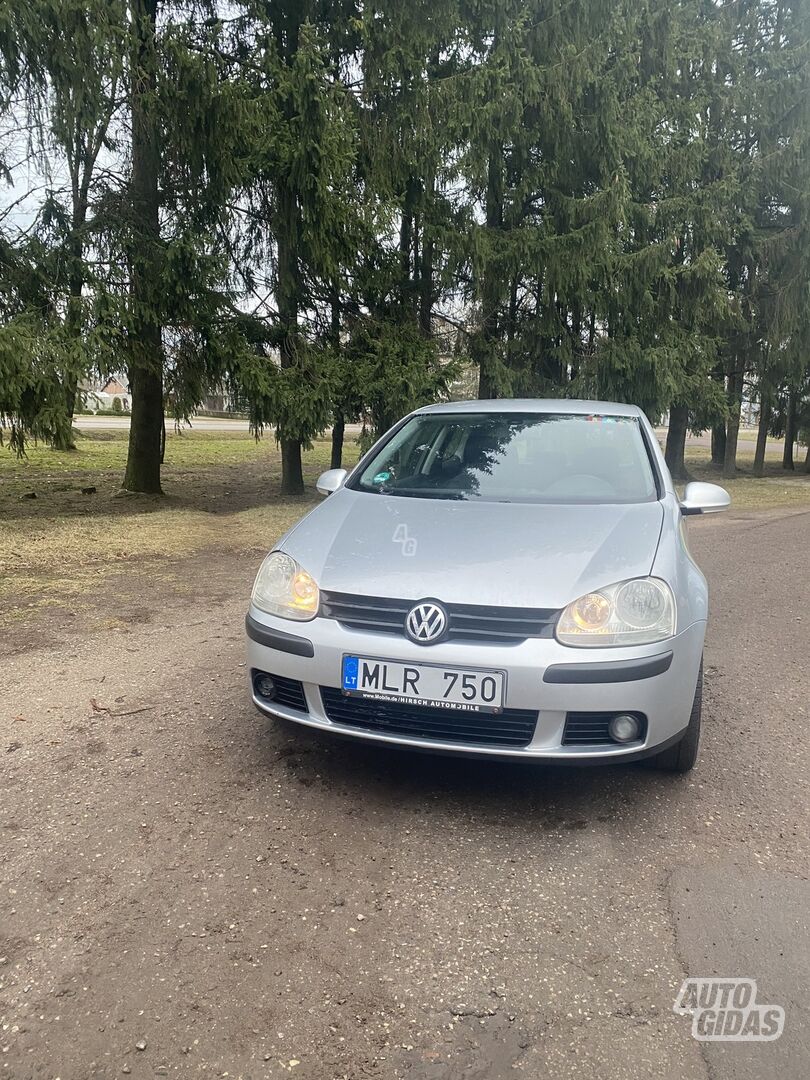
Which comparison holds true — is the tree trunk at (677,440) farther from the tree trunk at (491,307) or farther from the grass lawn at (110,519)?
the grass lawn at (110,519)

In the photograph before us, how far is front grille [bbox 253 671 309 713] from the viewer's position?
3.21 metres

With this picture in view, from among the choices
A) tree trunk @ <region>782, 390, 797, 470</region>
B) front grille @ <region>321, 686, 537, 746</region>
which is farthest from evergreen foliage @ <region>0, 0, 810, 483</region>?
tree trunk @ <region>782, 390, 797, 470</region>

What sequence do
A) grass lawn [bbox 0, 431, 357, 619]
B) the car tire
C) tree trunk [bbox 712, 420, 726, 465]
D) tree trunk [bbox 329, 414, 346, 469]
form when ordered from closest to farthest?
the car tire, grass lawn [bbox 0, 431, 357, 619], tree trunk [bbox 329, 414, 346, 469], tree trunk [bbox 712, 420, 726, 465]

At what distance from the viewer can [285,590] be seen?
335 cm

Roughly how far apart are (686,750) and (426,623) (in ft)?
4.28

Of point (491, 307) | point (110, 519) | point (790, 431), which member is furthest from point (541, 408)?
point (790, 431)

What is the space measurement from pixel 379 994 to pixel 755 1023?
0.96 meters

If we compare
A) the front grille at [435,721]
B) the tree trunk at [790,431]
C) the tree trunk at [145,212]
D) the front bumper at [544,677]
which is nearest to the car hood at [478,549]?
the front bumper at [544,677]

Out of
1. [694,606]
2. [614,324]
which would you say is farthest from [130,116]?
[694,606]

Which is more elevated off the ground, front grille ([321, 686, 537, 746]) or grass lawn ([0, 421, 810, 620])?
front grille ([321, 686, 537, 746])

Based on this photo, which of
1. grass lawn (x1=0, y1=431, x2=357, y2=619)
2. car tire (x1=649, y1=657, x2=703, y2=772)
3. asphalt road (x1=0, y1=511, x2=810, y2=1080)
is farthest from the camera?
grass lawn (x1=0, y1=431, x2=357, y2=619)

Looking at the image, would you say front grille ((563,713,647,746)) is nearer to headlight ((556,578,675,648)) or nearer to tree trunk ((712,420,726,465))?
headlight ((556,578,675,648))

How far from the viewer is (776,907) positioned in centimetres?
256

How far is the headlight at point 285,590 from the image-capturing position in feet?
10.6
